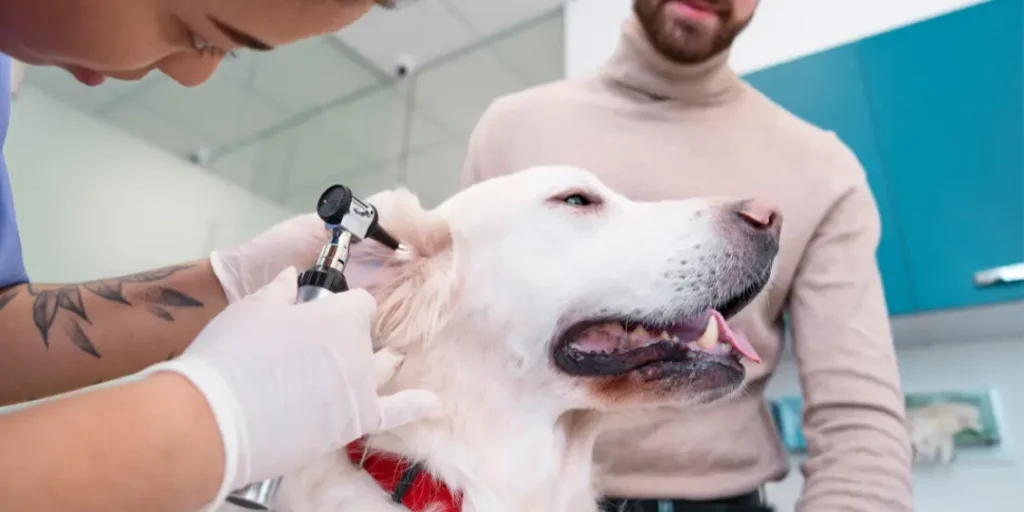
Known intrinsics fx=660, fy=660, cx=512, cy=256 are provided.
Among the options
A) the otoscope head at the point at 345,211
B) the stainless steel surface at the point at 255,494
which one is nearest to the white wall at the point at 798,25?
the otoscope head at the point at 345,211

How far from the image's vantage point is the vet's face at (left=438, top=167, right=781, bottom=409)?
0.81 m

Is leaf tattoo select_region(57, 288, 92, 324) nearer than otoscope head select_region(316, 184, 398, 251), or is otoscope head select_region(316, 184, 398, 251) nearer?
otoscope head select_region(316, 184, 398, 251)

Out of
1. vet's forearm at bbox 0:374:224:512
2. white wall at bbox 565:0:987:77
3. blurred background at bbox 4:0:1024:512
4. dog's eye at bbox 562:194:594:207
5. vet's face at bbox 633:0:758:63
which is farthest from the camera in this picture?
white wall at bbox 565:0:987:77

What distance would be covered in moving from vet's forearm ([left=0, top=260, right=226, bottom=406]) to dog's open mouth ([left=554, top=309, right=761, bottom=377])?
0.51 m

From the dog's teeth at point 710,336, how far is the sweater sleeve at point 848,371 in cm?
32

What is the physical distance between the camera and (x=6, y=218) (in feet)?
2.77

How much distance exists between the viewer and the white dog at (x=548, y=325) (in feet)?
2.61

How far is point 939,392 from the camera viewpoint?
6.50ft

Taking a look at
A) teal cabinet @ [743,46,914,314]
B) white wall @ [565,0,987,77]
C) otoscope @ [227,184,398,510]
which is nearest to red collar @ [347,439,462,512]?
otoscope @ [227,184,398,510]

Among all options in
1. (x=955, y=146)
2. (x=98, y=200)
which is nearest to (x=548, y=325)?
(x=955, y=146)

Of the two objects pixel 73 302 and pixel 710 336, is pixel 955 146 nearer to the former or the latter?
pixel 710 336

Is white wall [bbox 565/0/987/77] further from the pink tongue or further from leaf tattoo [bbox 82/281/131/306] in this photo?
leaf tattoo [bbox 82/281/131/306]

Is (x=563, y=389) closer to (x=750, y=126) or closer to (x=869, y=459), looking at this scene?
(x=869, y=459)

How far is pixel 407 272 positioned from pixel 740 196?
64 centimetres
